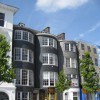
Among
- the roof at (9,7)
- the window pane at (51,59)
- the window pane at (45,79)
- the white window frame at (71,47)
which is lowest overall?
the window pane at (45,79)

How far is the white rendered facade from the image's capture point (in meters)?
36.6

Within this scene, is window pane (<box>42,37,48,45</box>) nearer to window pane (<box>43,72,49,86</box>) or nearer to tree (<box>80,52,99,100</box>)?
window pane (<box>43,72,49,86</box>)

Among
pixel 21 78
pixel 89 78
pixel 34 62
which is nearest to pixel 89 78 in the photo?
pixel 89 78

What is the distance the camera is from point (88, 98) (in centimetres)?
5262

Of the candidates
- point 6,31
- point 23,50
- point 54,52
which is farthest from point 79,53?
point 6,31

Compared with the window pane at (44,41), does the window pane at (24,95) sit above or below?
below

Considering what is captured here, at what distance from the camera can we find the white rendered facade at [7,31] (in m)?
36.6

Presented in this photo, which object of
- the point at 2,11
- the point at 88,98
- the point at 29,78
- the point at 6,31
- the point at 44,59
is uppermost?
the point at 2,11

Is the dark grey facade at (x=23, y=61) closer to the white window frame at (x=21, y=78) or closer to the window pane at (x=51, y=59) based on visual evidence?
the white window frame at (x=21, y=78)

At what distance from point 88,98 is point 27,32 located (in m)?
20.4

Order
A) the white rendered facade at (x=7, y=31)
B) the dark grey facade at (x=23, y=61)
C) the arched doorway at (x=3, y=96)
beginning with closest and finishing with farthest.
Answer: the white rendered facade at (x=7, y=31), the arched doorway at (x=3, y=96), the dark grey facade at (x=23, y=61)

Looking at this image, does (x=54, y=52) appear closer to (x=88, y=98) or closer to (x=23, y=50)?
(x=23, y=50)

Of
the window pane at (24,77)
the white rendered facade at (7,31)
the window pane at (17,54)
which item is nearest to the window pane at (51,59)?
the window pane at (24,77)

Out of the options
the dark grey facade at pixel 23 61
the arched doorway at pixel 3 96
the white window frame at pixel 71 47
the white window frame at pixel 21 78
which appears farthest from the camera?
the white window frame at pixel 71 47
